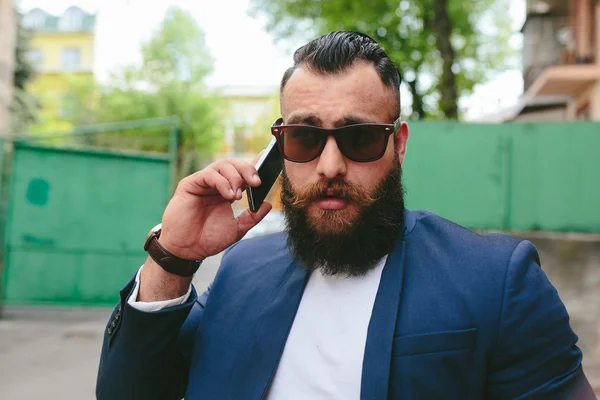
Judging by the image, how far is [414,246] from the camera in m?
1.83

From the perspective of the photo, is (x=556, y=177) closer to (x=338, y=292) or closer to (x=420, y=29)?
(x=338, y=292)

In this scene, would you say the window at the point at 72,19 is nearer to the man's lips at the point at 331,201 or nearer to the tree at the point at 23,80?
the tree at the point at 23,80

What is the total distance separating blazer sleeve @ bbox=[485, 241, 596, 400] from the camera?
152 cm

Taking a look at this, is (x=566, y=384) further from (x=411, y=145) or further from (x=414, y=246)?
(x=411, y=145)

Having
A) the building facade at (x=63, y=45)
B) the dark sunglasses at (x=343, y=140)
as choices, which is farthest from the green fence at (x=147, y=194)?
the building facade at (x=63, y=45)

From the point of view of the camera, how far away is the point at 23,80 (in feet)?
86.4

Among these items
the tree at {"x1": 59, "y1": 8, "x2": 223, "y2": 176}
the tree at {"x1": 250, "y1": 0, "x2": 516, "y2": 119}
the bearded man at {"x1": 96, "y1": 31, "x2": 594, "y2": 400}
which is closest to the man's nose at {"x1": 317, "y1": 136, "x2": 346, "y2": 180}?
the bearded man at {"x1": 96, "y1": 31, "x2": 594, "y2": 400}

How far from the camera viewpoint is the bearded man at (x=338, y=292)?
156cm

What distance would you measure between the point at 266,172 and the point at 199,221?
295mm

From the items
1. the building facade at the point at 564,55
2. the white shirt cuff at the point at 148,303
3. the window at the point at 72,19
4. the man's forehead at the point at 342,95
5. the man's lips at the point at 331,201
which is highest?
the window at the point at 72,19

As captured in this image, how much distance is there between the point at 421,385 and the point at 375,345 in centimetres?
16

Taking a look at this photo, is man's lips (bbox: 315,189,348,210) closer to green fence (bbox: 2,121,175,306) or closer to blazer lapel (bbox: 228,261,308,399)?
blazer lapel (bbox: 228,261,308,399)

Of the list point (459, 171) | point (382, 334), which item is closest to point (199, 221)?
point (382, 334)

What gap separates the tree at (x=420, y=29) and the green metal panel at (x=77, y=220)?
8.96 metres
